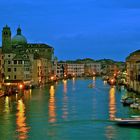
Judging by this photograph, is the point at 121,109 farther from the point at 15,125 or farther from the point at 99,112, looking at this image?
the point at 15,125

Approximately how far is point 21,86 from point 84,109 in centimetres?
4117

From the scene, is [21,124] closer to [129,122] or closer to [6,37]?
[129,122]

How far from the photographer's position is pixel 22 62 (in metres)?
97.8

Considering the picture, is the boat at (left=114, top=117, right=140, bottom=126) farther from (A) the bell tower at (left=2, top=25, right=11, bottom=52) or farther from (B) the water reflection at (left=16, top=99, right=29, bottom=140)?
(A) the bell tower at (left=2, top=25, right=11, bottom=52)

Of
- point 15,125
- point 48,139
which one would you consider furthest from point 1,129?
point 48,139

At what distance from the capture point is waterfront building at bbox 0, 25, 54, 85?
9675 cm

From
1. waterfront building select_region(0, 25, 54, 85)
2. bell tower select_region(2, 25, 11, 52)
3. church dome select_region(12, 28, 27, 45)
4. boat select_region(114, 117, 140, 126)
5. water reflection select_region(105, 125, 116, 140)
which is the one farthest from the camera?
church dome select_region(12, 28, 27, 45)

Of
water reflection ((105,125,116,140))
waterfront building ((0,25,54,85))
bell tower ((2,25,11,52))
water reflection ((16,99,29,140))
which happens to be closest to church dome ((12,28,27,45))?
waterfront building ((0,25,54,85))

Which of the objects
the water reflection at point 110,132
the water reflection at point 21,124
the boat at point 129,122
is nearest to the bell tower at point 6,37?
the water reflection at point 21,124

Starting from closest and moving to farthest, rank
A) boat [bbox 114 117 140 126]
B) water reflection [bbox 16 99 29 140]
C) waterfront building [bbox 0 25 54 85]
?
water reflection [bbox 16 99 29 140]
boat [bbox 114 117 140 126]
waterfront building [bbox 0 25 54 85]

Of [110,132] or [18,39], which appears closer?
[110,132]

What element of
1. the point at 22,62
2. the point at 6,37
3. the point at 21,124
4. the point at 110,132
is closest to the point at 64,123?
the point at 21,124

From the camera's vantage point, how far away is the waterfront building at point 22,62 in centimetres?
9675

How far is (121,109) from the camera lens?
49.0 meters
